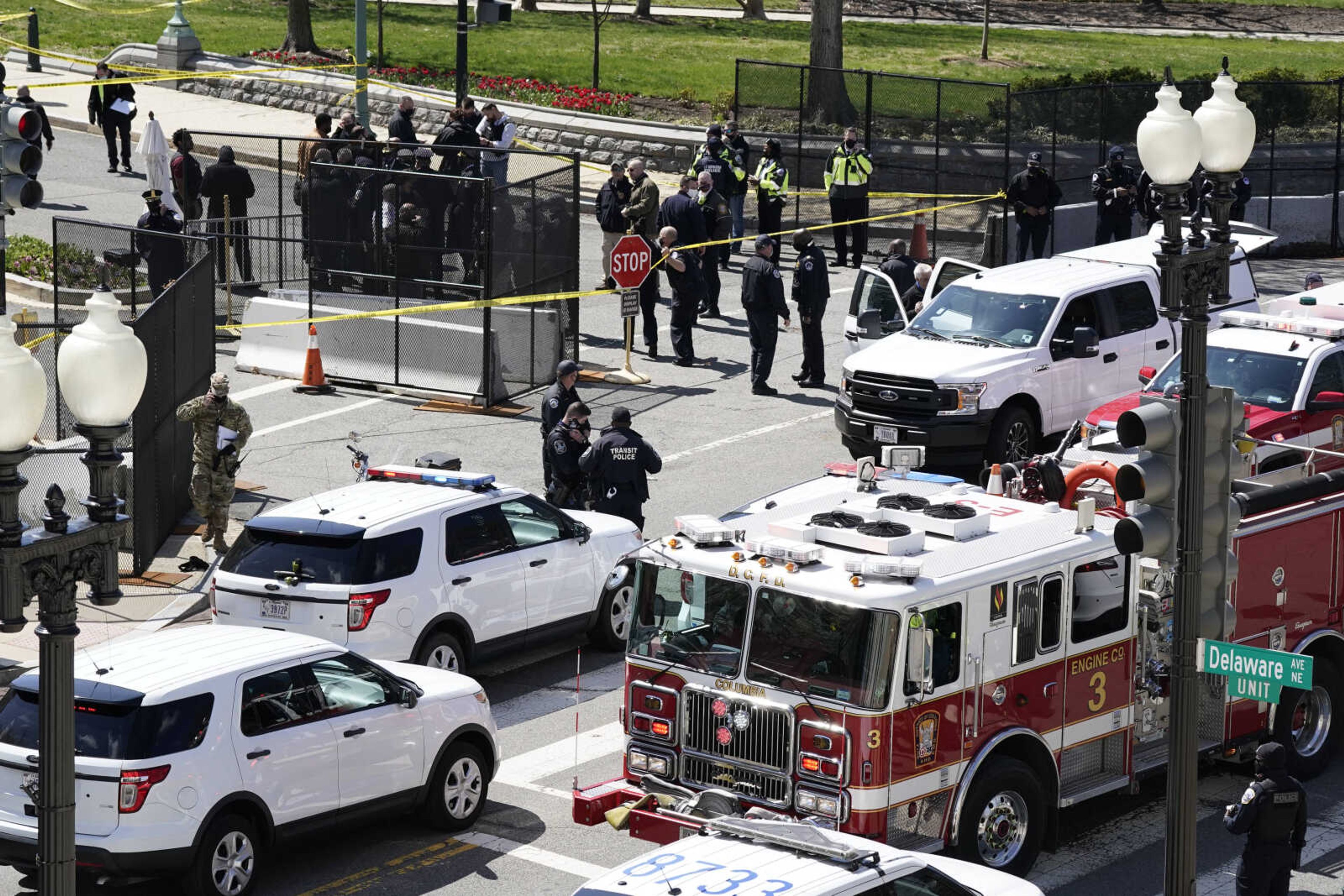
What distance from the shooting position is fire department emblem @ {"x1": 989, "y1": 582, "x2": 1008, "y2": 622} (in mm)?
11688

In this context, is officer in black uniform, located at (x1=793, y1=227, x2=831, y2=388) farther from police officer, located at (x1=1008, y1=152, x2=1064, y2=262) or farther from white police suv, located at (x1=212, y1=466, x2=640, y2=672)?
white police suv, located at (x1=212, y1=466, x2=640, y2=672)

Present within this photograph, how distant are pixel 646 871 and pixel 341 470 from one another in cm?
1229

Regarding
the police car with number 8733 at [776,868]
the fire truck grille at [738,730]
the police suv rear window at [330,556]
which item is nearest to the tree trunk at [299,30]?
the police suv rear window at [330,556]

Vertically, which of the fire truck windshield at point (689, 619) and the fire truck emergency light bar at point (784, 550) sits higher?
the fire truck emergency light bar at point (784, 550)

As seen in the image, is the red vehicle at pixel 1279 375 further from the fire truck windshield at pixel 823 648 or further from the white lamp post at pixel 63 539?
the white lamp post at pixel 63 539

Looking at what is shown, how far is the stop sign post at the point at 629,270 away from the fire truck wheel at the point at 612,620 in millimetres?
7691

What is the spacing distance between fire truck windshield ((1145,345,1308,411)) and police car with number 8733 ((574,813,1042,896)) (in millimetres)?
9238

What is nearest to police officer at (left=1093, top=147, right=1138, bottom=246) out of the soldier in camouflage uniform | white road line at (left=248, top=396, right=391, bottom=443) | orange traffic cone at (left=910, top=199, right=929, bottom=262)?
orange traffic cone at (left=910, top=199, right=929, bottom=262)

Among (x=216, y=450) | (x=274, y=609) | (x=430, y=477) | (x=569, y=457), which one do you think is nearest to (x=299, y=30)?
(x=216, y=450)

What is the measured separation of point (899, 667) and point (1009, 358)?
31.2 ft

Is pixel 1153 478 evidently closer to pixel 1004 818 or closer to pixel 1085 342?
pixel 1004 818

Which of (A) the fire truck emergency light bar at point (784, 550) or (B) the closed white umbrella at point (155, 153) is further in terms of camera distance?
(B) the closed white umbrella at point (155, 153)

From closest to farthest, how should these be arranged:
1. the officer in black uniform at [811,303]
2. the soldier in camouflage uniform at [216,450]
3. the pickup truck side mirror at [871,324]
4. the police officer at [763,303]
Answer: the soldier in camouflage uniform at [216,450] < the pickup truck side mirror at [871,324] < the police officer at [763,303] < the officer in black uniform at [811,303]

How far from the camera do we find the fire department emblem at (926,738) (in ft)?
37.3
